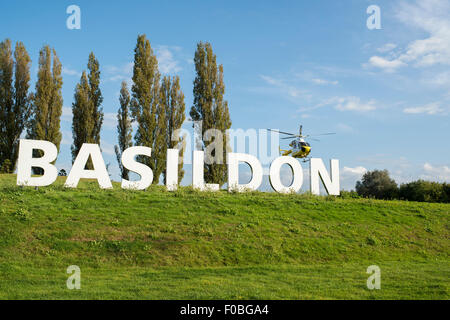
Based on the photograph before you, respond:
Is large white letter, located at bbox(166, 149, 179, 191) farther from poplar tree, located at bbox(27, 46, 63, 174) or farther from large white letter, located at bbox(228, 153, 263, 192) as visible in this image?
poplar tree, located at bbox(27, 46, 63, 174)

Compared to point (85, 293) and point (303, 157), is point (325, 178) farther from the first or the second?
point (85, 293)

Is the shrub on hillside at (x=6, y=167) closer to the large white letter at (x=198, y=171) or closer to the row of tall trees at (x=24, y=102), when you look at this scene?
the row of tall trees at (x=24, y=102)

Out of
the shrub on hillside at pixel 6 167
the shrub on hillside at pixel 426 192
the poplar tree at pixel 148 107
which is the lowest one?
the shrub on hillside at pixel 426 192

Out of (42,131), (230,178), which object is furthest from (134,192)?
(42,131)

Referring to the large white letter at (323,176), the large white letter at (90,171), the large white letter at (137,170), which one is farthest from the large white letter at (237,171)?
the large white letter at (90,171)

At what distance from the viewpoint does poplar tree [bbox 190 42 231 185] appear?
1264 inches

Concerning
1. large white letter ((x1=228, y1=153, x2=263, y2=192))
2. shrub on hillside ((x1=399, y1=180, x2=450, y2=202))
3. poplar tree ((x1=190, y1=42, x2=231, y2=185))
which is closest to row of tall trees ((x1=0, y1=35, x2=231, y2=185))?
poplar tree ((x1=190, y1=42, x2=231, y2=185))

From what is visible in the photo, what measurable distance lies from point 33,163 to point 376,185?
131 ft

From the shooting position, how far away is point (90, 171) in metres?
20.2

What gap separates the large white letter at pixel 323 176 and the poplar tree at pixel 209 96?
30.1 feet

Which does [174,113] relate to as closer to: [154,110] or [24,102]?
[154,110]

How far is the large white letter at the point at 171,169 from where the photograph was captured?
2112cm
